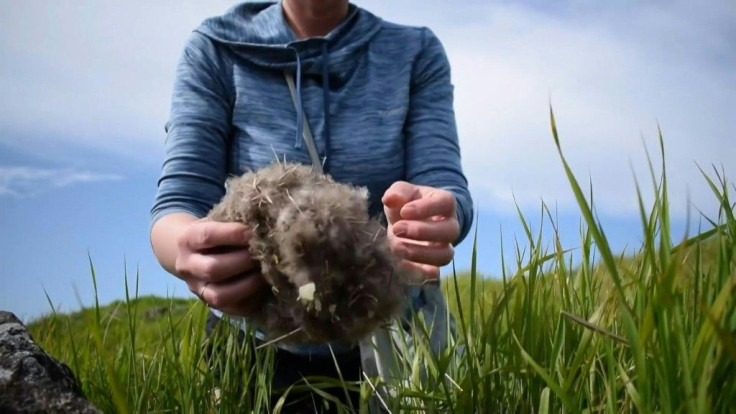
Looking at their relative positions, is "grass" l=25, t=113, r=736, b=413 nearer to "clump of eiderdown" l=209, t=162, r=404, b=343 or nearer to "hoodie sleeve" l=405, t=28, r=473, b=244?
"clump of eiderdown" l=209, t=162, r=404, b=343

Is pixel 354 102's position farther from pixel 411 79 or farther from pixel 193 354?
pixel 193 354

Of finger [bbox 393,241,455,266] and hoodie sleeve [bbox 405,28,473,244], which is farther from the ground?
hoodie sleeve [bbox 405,28,473,244]

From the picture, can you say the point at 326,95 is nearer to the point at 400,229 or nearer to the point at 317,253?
the point at 400,229

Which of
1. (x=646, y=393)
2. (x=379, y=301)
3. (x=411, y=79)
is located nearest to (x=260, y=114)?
(x=411, y=79)

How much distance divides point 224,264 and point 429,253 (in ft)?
1.25

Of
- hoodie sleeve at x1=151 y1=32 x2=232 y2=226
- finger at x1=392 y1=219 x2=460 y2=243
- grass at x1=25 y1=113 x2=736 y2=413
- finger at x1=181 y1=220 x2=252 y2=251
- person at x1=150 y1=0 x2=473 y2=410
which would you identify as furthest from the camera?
person at x1=150 y1=0 x2=473 y2=410

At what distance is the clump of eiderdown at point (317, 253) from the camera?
989 mm

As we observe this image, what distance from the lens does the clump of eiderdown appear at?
3.25ft

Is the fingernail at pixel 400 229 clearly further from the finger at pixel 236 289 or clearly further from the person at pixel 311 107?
the person at pixel 311 107

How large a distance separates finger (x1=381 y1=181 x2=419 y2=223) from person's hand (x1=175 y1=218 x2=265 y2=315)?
0.26 metres

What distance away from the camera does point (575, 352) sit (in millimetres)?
1316

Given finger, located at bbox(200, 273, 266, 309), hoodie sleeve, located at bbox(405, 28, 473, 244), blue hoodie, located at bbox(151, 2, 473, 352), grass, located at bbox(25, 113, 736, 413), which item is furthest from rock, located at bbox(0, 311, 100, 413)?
hoodie sleeve, located at bbox(405, 28, 473, 244)

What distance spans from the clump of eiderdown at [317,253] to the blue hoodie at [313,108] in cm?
78

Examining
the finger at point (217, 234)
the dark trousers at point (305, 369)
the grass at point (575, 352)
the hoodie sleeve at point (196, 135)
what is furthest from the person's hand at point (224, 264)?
the dark trousers at point (305, 369)
